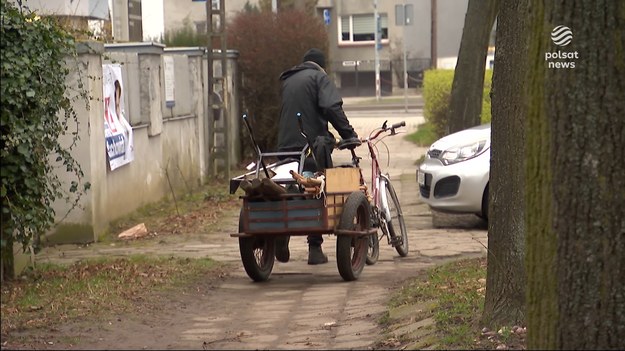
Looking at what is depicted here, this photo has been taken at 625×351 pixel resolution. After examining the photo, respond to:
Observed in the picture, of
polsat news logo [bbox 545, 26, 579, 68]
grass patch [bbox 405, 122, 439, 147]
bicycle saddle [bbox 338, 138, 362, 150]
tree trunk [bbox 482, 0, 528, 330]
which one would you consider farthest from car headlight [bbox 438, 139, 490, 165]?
grass patch [bbox 405, 122, 439, 147]

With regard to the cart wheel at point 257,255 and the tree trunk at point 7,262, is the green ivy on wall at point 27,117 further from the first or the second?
the cart wheel at point 257,255

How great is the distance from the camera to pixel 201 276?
33.8 ft

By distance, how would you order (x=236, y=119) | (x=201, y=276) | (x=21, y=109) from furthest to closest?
(x=236, y=119), (x=201, y=276), (x=21, y=109)

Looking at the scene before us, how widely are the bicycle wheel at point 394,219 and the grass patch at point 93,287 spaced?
4.89ft

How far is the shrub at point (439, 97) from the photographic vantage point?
25.0 metres

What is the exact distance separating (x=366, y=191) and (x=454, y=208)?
291 cm

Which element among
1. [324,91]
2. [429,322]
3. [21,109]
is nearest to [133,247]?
[324,91]

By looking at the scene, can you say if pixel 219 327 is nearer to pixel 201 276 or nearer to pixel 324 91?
pixel 201 276

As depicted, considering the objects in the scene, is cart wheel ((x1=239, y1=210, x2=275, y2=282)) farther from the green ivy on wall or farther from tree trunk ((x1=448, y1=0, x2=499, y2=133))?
tree trunk ((x1=448, y1=0, x2=499, y2=133))

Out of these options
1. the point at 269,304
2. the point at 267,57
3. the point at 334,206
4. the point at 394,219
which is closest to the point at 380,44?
the point at 267,57

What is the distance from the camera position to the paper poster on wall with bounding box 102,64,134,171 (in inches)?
523

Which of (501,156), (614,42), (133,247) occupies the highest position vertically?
(614,42)

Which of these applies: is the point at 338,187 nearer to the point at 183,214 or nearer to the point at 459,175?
the point at 459,175

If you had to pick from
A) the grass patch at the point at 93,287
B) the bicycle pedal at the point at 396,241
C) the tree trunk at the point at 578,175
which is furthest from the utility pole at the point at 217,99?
the tree trunk at the point at 578,175
